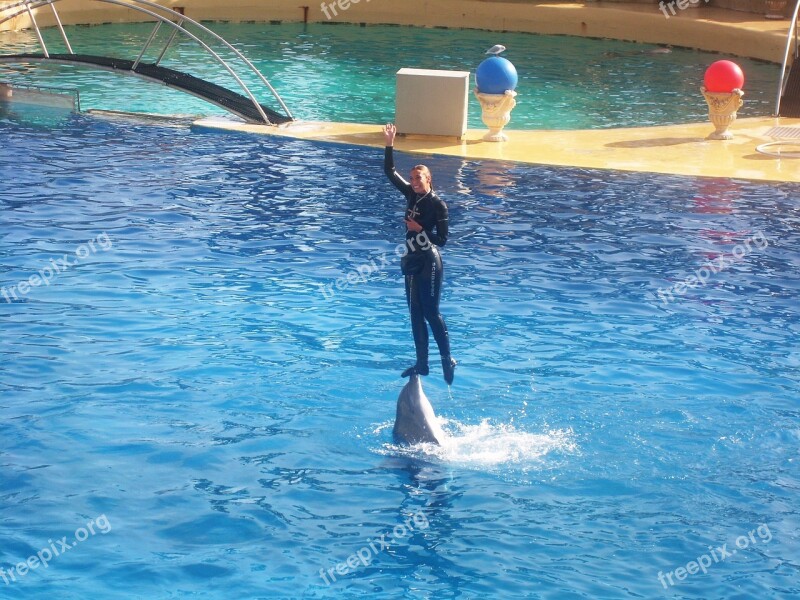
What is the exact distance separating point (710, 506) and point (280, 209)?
7694 millimetres

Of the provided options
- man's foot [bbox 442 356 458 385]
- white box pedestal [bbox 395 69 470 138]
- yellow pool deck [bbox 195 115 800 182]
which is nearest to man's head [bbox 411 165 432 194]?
man's foot [bbox 442 356 458 385]

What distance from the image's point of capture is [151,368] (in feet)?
30.3

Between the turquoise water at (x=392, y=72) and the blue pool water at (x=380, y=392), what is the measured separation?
5.31m

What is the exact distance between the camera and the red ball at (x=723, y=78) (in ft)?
55.3

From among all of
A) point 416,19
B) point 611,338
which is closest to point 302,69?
point 416,19

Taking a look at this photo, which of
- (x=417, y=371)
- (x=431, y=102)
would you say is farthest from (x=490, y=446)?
(x=431, y=102)

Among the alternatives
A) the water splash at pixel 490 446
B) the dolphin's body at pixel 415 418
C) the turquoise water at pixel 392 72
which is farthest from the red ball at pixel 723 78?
the dolphin's body at pixel 415 418

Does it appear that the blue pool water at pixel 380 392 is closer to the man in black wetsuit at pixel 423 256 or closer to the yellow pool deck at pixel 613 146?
the man in black wetsuit at pixel 423 256

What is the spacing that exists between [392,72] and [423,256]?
1742 centimetres

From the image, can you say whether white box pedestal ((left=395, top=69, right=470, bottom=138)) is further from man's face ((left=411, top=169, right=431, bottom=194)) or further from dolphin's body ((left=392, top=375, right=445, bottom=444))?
dolphin's body ((left=392, top=375, right=445, bottom=444))

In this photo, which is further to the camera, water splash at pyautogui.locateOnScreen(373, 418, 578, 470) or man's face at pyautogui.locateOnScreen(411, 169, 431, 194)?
water splash at pyautogui.locateOnScreen(373, 418, 578, 470)

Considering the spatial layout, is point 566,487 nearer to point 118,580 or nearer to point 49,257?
point 118,580

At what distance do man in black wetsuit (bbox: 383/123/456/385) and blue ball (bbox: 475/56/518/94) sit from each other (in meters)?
8.98

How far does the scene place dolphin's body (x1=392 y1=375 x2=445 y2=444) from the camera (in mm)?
7895
